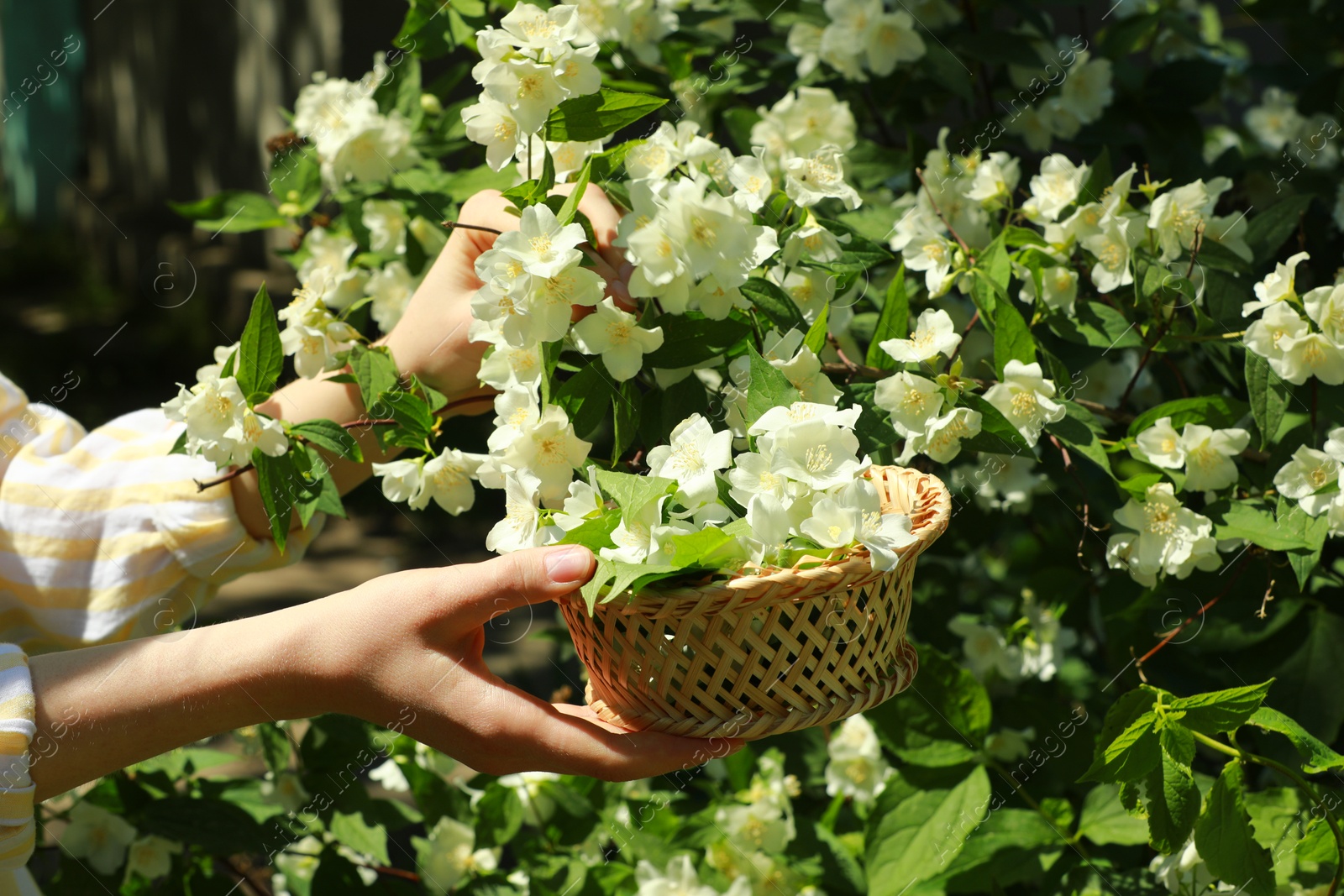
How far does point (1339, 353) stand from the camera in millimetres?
1200

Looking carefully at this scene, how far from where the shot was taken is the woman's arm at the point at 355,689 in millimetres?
1081

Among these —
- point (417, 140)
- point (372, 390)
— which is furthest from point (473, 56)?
point (372, 390)

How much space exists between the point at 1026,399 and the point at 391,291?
3.22 feet

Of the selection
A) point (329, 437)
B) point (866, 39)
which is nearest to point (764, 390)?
point (329, 437)

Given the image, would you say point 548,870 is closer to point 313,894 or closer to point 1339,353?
point 313,894

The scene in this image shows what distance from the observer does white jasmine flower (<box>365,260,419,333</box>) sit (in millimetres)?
1697

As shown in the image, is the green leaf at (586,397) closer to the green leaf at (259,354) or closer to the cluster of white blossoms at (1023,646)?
the green leaf at (259,354)

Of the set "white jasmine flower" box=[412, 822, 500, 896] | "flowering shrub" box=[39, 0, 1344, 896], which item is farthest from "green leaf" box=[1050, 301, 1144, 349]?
"white jasmine flower" box=[412, 822, 500, 896]

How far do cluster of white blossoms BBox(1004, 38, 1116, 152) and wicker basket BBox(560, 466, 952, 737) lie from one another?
0.99 metres

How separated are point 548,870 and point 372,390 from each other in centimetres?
83

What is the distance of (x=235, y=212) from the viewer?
188cm

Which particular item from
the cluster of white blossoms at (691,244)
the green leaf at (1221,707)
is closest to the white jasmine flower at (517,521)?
the cluster of white blossoms at (691,244)

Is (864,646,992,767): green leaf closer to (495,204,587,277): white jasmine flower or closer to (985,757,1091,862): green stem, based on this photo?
(985,757,1091,862): green stem

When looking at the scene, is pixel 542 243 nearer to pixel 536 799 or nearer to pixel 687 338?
pixel 687 338
